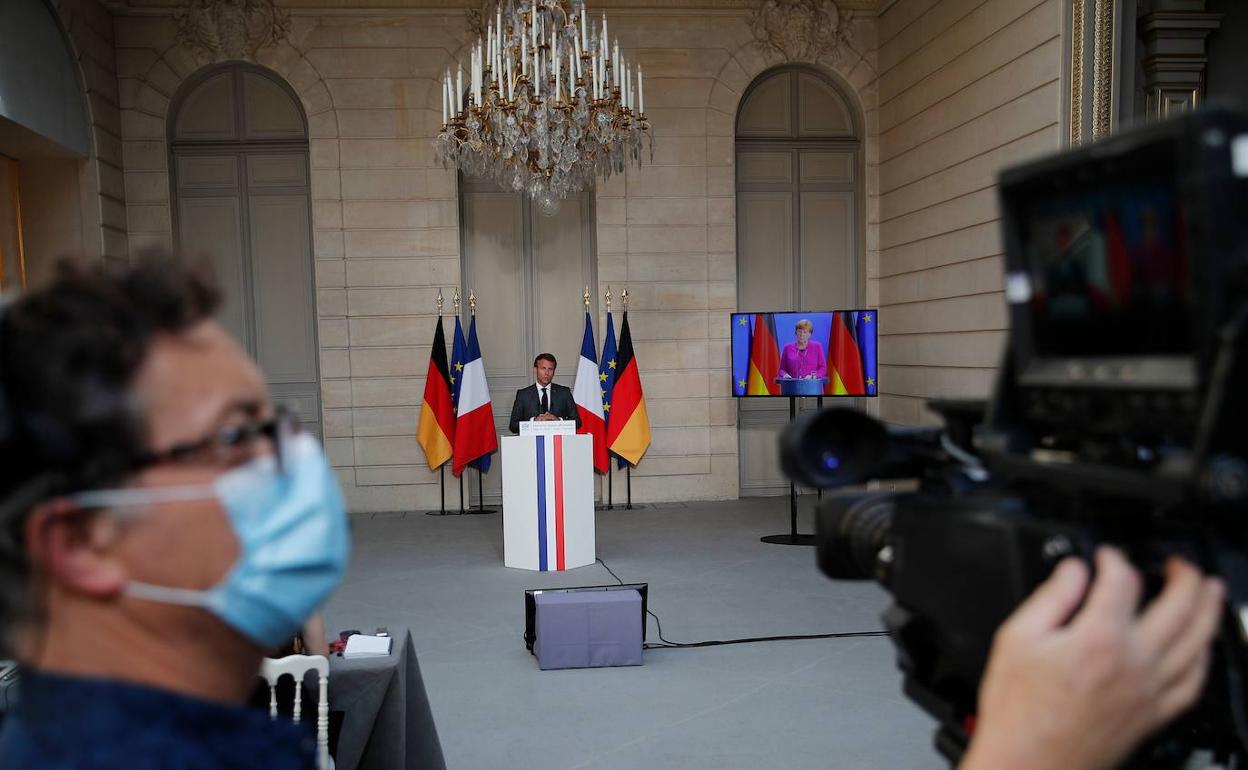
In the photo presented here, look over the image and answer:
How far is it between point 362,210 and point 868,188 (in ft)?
16.5

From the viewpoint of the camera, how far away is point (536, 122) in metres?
6.07

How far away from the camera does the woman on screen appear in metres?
7.46

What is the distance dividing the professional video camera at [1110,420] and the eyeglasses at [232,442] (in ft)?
1.98

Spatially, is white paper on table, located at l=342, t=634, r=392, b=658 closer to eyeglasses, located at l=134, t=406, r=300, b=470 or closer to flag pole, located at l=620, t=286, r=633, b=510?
eyeglasses, located at l=134, t=406, r=300, b=470

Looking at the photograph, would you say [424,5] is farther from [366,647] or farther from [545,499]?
[366,647]

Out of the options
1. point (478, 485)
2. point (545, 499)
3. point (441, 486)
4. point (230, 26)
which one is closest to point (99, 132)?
point (230, 26)

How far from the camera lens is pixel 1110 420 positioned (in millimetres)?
703

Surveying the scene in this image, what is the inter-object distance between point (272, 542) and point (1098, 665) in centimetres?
70

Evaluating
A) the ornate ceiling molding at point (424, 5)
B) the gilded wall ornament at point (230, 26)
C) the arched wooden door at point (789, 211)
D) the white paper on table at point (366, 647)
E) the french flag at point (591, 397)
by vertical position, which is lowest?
the white paper on table at point (366, 647)

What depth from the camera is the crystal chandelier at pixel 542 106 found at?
566 centimetres

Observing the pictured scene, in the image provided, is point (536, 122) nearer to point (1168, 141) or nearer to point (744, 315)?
point (744, 315)

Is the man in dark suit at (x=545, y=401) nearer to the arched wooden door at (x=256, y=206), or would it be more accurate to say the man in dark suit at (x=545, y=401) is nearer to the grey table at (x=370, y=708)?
the arched wooden door at (x=256, y=206)

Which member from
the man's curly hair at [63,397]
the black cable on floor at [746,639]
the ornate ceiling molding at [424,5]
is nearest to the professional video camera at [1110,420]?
the man's curly hair at [63,397]

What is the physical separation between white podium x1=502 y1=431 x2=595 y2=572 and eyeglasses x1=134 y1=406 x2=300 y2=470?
5.44 m
